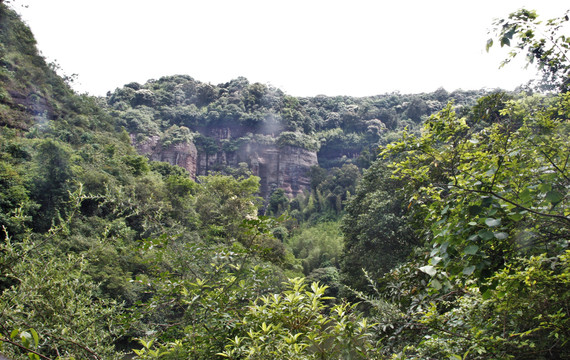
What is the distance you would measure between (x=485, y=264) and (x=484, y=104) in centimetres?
158

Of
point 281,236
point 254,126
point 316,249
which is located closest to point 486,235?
point 316,249

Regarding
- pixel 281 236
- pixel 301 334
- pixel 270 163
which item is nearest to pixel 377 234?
pixel 301 334

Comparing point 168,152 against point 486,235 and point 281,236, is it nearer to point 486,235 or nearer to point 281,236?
point 281,236

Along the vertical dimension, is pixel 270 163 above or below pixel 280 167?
above

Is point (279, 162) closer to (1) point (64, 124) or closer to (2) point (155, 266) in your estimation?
(1) point (64, 124)

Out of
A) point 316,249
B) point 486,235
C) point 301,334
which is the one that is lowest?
point 316,249

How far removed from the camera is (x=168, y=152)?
1441 inches

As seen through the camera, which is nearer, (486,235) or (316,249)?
(486,235)

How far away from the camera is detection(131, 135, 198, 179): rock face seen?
3647cm

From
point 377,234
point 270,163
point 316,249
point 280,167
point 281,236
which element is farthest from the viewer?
point 270,163

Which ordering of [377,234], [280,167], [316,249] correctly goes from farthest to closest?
[280,167], [316,249], [377,234]

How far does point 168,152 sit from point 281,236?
17957 millimetres

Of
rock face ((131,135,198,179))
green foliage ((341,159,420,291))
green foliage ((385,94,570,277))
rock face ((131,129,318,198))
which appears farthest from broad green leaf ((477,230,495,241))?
rock face ((131,129,318,198))

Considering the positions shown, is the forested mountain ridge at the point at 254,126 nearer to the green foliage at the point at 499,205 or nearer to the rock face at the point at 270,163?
the rock face at the point at 270,163
